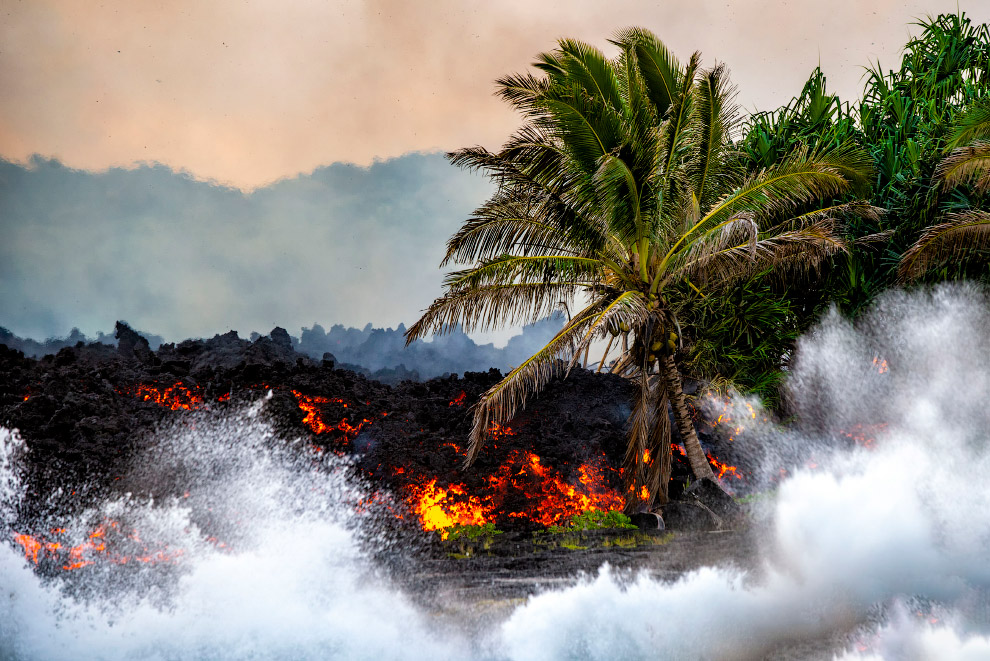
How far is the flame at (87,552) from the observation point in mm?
13719

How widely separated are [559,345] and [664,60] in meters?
6.65

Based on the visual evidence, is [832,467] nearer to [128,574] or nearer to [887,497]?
[887,497]

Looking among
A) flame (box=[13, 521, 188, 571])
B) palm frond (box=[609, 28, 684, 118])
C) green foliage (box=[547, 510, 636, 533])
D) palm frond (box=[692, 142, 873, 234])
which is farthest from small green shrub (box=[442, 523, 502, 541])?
palm frond (box=[609, 28, 684, 118])

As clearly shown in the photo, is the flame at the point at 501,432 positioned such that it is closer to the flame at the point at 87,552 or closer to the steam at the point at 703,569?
the steam at the point at 703,569

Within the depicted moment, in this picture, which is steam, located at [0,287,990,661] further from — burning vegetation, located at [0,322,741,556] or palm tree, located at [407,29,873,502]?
palm tree, located at [407,29,873,502]

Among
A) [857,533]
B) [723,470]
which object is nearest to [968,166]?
[857,533]

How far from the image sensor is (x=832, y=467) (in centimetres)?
1650

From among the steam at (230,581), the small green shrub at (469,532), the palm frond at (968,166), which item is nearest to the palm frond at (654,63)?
the palm frond at (968,166)

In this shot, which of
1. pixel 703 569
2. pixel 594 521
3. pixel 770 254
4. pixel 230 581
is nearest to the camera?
pixel 703 569

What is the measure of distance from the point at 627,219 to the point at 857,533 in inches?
277

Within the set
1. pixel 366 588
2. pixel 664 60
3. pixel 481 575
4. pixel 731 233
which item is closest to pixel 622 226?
pixel 731 233

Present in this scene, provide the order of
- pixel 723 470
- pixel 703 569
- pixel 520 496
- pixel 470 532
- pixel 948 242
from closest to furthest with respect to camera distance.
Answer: pixel 703 569 < pixel 948 242 < pixel 470 532 < pixel 520 496 < pixel 723 470

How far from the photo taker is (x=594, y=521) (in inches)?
637

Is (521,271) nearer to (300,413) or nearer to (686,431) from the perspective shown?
(686,431)
